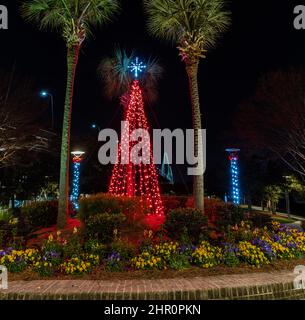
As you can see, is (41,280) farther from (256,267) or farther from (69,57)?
(69,57)

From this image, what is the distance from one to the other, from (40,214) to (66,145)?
2446 millimetres

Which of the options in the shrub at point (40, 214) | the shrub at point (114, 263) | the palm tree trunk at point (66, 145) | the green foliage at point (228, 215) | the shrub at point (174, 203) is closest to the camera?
the shrub at point (114, 263)

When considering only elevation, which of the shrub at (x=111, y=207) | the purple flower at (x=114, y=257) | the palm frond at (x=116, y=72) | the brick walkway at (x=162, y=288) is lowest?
the brick walkway at (x=162, y=288)

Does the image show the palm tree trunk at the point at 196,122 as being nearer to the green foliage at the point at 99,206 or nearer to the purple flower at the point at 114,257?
the green foliage at the point at 99,206

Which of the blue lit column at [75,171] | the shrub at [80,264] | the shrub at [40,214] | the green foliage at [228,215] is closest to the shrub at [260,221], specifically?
the green foliage at [228,215]

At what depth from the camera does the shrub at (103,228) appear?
7.15 meters

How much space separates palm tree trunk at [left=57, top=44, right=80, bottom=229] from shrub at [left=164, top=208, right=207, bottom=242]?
3.53 metres

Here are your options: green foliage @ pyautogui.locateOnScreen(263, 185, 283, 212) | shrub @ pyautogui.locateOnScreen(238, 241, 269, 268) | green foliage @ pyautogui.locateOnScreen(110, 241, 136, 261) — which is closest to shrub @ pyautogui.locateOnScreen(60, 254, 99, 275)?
green foliage @ pyautogui.locateOnScreen(110, 241, 136, 261)

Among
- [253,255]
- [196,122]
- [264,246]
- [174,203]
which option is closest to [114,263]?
[253,255]

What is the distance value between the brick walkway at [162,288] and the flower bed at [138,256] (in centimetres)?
50

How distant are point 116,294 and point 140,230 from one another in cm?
345

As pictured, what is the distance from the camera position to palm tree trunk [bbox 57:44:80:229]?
9.40 meters

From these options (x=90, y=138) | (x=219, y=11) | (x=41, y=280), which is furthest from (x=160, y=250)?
(x=90, y=138)

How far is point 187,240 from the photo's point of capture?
7.21 metres
